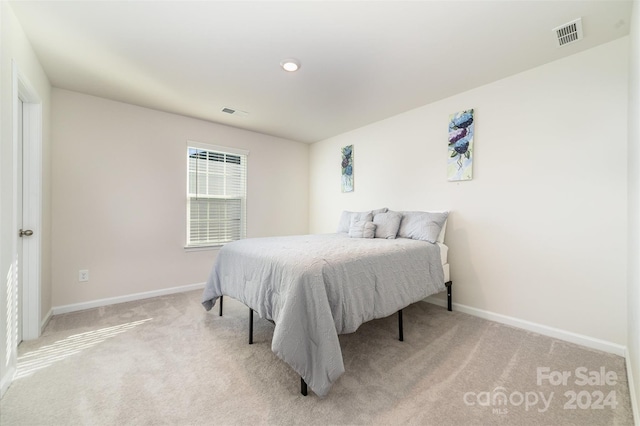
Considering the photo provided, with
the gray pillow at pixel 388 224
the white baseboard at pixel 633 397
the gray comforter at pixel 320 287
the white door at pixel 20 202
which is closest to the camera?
the white baseboard at pixel 633 397

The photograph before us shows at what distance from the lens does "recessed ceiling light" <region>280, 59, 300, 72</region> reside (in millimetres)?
2279

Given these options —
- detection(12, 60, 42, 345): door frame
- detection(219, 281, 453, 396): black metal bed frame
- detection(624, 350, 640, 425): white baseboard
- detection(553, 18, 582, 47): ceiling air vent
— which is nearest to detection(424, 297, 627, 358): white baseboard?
detection(219, 281, 453, 396): black metal bed frame

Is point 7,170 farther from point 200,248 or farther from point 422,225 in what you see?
point 422,225

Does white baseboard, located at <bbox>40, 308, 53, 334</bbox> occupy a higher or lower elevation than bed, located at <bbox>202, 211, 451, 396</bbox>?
lower

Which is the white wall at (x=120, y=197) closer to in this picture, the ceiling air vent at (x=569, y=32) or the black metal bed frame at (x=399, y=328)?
the black metal bed frame at (x=399, y=328)

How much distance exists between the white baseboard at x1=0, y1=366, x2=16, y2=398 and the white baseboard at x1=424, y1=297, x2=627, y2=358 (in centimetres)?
366

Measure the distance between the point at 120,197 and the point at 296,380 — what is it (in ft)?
9.85

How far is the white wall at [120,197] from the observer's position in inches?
113

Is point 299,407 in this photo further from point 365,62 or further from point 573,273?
point 365,62

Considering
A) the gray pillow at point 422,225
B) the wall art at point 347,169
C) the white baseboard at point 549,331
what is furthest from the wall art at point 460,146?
the wall art at point 347,169

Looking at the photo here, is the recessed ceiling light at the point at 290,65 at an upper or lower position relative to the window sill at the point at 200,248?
upper

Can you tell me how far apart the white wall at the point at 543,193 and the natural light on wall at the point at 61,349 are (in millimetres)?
3509

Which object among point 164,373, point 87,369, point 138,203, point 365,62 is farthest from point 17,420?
point 365,62

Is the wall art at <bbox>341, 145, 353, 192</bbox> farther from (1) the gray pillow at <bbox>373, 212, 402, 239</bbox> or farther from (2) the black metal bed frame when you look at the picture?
(2) the black metal bed frame
